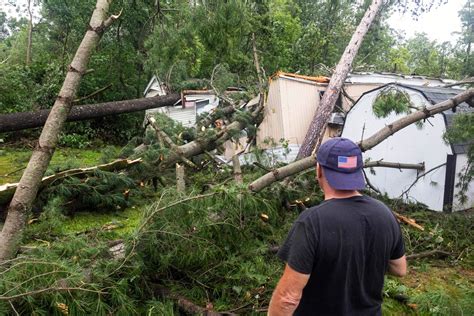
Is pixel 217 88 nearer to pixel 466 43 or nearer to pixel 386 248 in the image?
pixel 386 248

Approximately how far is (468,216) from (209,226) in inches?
151

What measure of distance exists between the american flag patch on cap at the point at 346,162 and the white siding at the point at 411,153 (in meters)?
3.86

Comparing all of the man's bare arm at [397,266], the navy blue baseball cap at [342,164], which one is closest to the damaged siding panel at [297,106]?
the man's bare arm at [397,266]

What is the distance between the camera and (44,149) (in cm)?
350

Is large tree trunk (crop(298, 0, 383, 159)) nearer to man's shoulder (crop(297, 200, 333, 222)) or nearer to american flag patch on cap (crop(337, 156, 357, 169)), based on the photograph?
american flag patch on cap (crop(337, 156, 357, 169))

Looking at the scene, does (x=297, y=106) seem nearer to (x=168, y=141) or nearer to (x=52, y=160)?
(x=168, y=141)

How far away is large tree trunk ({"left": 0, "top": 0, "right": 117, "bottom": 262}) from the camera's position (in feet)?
10.7

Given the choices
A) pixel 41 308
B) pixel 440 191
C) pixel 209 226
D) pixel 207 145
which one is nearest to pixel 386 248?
pixel 209 226

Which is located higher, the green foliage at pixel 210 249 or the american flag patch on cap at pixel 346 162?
the american flag patch on cap at pixel 346 162

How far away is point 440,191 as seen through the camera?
556 centimetres

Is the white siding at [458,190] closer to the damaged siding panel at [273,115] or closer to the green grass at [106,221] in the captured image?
the damaged siding panel at [273,115]

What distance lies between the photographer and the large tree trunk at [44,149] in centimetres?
325

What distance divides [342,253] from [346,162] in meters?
0.40

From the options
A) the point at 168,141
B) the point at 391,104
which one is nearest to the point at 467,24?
the point at 391,104
